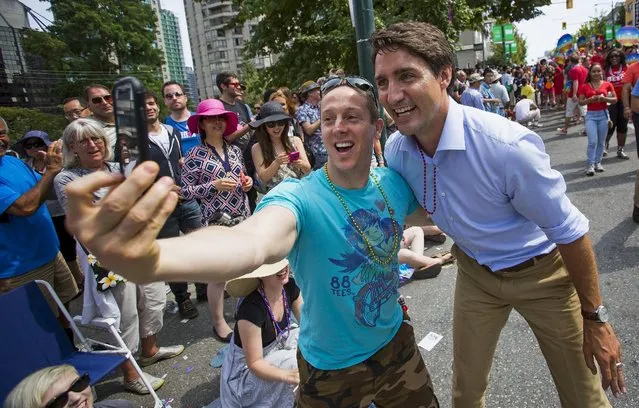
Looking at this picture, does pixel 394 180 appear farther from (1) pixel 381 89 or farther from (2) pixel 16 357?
(2) pixel 16 357

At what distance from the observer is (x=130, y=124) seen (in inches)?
30.0

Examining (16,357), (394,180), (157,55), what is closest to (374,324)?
(394,180)

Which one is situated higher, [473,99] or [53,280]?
[473,99]

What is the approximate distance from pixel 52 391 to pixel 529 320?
2320mm

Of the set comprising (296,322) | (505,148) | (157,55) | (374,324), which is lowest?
(296,322)

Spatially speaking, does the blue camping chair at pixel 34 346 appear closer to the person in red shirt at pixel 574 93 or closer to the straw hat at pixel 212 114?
the straw hat at pixel 212 114

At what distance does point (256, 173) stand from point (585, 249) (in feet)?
11.1

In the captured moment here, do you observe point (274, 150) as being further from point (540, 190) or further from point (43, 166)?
point (540, 190)

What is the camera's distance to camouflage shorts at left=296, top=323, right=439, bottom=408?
1.71m

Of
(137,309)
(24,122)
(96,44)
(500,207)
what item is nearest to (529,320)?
(500,207)

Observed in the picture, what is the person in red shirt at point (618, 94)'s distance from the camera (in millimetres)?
7504

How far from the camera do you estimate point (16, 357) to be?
8.07ft

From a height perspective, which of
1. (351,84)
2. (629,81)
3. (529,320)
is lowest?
(529,320)

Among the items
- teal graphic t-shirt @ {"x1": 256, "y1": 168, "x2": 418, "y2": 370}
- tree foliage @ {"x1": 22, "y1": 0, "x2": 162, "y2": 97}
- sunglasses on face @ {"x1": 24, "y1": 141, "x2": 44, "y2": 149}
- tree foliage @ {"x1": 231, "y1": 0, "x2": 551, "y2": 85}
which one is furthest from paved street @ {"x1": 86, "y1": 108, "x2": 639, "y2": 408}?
tree foliage @ {"x1": 22, "y1": 0, "x2": 162, "y2": 97}
